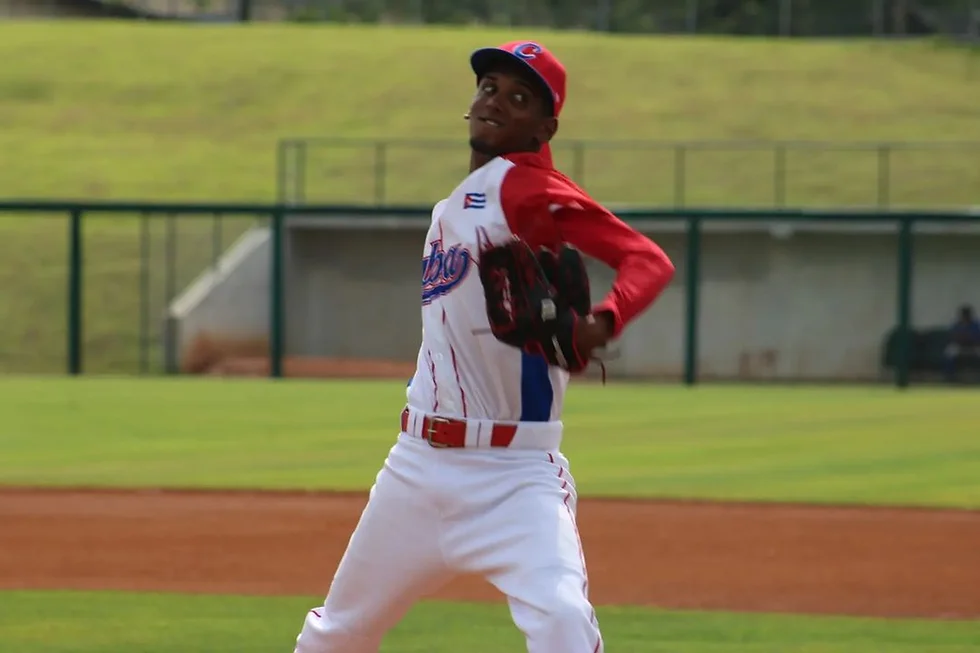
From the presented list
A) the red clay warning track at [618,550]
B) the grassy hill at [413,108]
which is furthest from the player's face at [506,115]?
the grassy hill at [413,108]

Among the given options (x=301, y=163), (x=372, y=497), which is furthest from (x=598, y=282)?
(x=372, y=497)

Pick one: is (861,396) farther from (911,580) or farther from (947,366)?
(911,580)

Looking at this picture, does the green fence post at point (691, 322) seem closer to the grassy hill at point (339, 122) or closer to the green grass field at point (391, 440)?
the green grass field at point (391, 440)

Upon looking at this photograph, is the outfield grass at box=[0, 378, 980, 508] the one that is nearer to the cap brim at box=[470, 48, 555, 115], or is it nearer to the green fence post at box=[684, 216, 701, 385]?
the green fence post at box=[684, 216, 701, 385]

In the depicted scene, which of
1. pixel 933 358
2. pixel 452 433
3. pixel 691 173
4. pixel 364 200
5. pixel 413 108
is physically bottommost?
pixel 933 358

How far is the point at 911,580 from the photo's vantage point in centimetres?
798

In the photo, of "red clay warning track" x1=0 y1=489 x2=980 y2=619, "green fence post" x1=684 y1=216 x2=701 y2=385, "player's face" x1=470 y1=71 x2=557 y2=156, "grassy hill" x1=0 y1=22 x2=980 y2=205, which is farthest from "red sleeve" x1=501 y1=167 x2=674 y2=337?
"grassy hill" x1=0 y1=22 x2=980 y2=205

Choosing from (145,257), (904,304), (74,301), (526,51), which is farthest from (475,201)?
(145,257)

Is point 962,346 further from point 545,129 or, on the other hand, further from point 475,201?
point 475,201

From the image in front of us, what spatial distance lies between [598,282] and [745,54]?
17442 mm

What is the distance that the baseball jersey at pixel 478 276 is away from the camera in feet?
12.5

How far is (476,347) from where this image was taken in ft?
12.8

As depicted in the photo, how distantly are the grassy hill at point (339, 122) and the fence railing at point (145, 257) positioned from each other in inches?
2.3

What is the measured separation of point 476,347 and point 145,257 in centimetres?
2264
